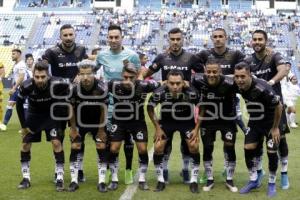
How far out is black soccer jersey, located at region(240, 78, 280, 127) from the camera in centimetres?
669

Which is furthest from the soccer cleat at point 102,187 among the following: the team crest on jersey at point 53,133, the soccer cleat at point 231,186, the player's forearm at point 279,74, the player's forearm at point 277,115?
the player's forearm at point 279,74

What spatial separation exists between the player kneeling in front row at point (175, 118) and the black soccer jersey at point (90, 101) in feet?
2.28

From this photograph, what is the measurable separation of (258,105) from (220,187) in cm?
131

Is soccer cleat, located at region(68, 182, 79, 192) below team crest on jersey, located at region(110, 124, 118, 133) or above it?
below

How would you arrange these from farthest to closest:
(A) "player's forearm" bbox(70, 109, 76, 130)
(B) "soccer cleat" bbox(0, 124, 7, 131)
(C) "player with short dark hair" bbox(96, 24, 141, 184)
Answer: (B) "soccer cleat" bbox(0, 124, 7, 131)
(C) "player with short dark hair" bbox(96, 24, 141, 184)
(A) "player's forearm" bbox(70, 109, 76, 130)

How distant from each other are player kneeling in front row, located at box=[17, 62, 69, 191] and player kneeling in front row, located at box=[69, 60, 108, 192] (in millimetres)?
177

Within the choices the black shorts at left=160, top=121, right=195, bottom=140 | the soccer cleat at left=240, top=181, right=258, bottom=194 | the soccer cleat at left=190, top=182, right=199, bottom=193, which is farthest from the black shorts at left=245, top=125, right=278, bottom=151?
the soccer cleat at left=190, top=182, right=199, bottom=193

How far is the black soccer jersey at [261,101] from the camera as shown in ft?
21.9

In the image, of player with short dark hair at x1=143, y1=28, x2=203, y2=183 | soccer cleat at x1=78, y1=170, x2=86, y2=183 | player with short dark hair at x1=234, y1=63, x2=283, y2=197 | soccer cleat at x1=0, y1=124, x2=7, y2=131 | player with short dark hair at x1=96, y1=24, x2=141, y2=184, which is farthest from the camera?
soccer cleat at x1=0, y1=124, x2=7, y2=131

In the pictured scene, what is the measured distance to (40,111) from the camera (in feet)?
23.7

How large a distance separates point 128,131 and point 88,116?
0.60 metres

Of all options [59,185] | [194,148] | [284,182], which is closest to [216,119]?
[194,148]

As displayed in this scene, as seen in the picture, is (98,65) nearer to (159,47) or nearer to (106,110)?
(106,110)

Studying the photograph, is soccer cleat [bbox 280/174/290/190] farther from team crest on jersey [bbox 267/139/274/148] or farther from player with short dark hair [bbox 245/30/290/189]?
team crest on jersey [bbox 267/139/274/148]
